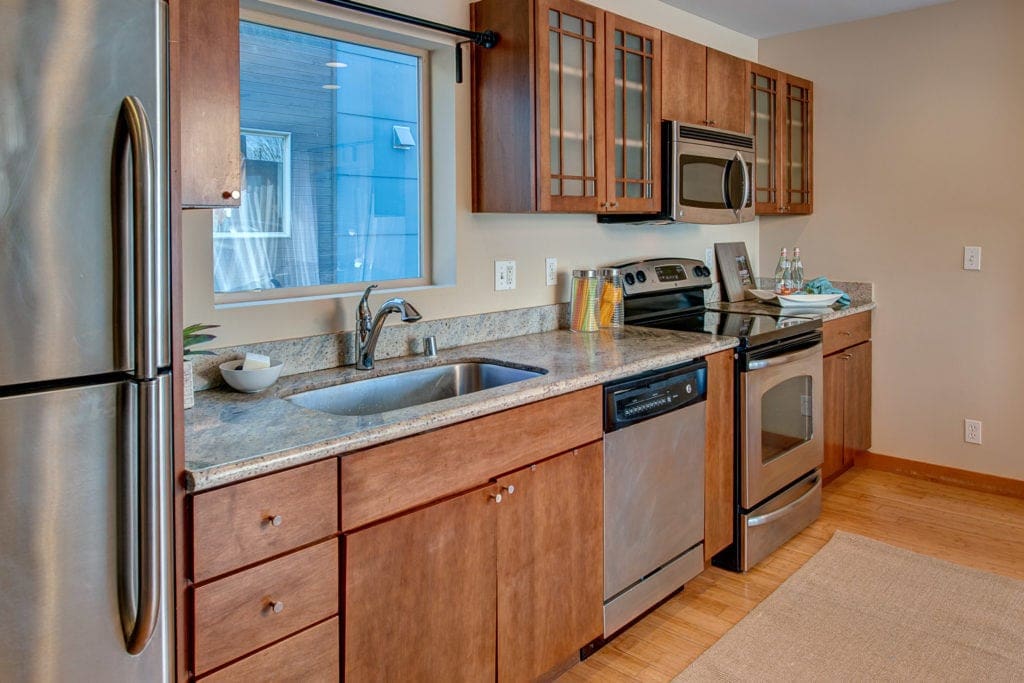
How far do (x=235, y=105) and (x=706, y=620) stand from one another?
6.81 feet

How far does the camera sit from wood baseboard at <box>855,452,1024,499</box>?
3.60m

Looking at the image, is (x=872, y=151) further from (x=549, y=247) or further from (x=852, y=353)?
(x=549, y=247)

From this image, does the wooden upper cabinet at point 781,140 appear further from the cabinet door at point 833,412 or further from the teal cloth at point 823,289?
the cabinet door at point 833,412

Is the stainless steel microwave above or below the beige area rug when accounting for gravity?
above

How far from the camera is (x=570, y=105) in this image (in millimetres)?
2605

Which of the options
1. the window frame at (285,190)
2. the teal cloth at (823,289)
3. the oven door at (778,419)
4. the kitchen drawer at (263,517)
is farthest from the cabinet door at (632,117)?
the kitchen drawer at (263,517)

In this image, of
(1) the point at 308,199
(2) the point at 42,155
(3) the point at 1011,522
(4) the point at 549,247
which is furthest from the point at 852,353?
(2) the point at 42,155

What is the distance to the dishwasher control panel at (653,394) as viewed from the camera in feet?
7.21

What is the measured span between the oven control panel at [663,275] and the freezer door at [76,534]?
2312mm

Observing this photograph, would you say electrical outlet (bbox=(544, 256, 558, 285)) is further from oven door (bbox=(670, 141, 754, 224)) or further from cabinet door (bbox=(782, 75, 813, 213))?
cabinet door (bbox=(782, 75, 813, 213))

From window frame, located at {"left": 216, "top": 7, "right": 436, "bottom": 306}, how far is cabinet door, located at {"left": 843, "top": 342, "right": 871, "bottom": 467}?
2219mm

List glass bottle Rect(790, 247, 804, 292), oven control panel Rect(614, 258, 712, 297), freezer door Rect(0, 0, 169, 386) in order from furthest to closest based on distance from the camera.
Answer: glass bottle Rect(790, 247, 804, 292), oven control panel Rect(614, 258, 712, 297), freezer door Rect(0, 0, 169, 386)

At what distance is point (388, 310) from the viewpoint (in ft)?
7.20

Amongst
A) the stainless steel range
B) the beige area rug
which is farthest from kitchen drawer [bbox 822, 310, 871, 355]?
the beige area rug
